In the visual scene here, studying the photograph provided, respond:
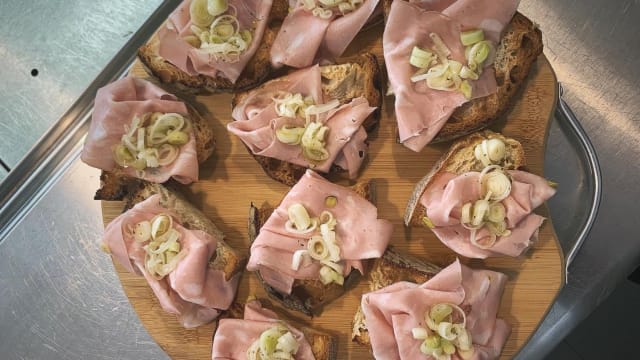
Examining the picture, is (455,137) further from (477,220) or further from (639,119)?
(639,119)

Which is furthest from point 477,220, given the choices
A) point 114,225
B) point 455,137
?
point 114,225

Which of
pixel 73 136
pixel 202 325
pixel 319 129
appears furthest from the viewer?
pixel 73 136

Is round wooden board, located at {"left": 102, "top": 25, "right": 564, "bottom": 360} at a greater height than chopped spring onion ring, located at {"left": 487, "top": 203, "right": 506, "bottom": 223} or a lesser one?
lesser

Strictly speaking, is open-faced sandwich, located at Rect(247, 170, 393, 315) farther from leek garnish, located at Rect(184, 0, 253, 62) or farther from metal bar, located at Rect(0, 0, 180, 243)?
metal bar, located at Rect(0, 0, 180, 243)

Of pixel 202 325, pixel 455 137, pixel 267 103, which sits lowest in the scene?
pixel 202 325

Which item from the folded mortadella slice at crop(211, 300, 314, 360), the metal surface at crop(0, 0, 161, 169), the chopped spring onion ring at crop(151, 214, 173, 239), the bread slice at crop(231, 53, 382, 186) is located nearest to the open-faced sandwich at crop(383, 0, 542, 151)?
the bread slice at crop(231, 53, 382, 186)

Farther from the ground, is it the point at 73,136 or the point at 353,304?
the point at 353,304

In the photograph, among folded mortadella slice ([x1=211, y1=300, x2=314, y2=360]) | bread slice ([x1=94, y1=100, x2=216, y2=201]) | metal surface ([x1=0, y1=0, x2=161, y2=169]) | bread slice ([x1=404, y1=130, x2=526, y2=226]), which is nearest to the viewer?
bread slice ([x1=404, y1=130, x2=526, y2=226])
